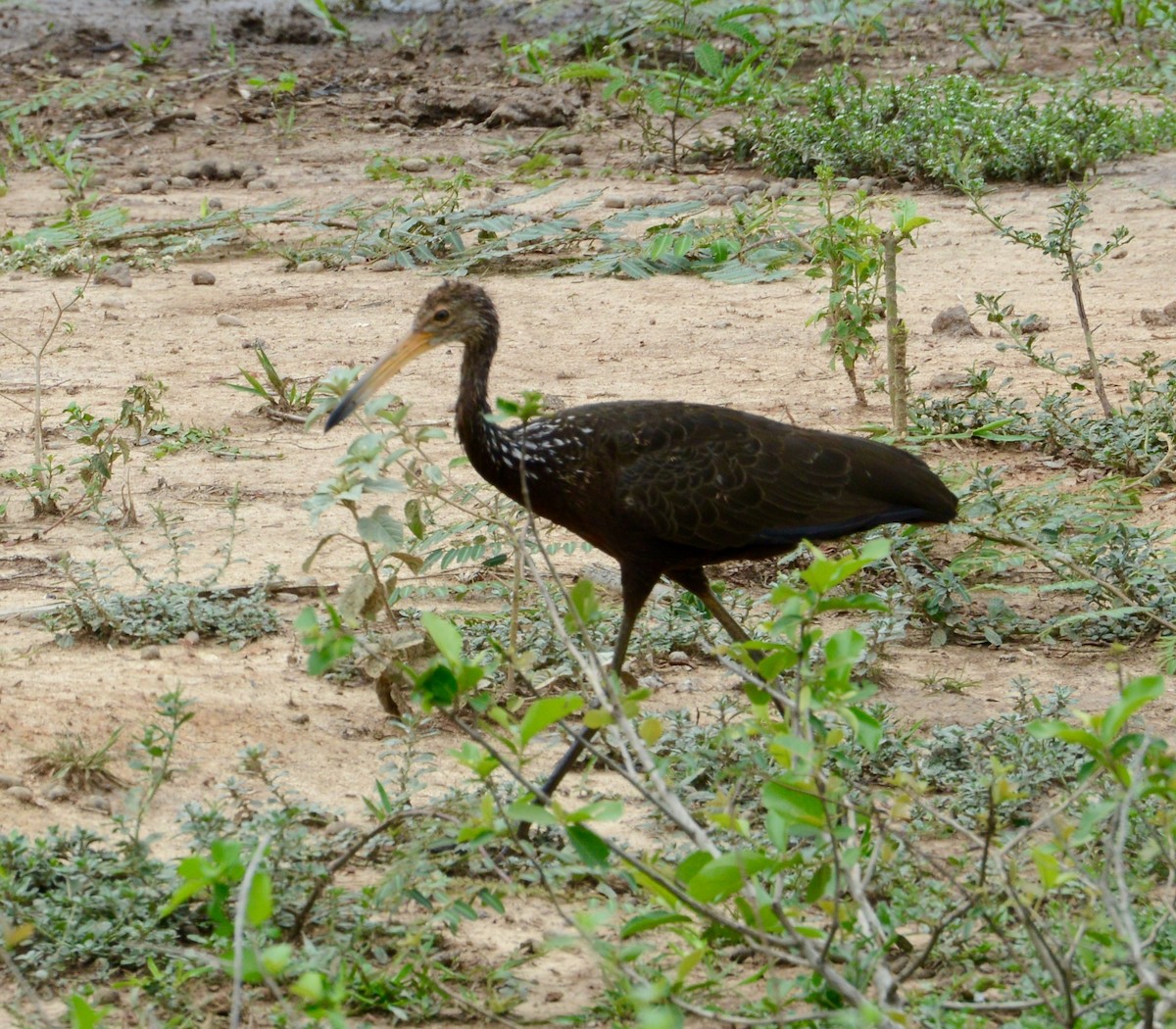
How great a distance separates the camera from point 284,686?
5.16 metres

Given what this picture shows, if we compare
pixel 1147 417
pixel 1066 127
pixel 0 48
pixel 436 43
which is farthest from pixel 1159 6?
pixel 0 48

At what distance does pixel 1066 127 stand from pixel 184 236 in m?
5.71

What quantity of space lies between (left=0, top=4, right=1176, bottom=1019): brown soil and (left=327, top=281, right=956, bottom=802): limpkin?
22.3 inches

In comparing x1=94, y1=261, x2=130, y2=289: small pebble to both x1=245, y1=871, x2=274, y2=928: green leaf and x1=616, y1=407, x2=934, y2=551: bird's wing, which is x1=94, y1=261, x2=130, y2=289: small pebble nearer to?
x1=616, y1=407, x2=934, y2=551: bird's wing

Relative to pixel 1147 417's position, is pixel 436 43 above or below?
above

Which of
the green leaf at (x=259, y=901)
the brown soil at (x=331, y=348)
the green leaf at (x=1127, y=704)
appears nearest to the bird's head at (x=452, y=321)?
the brown soil at (x=331, y=348)

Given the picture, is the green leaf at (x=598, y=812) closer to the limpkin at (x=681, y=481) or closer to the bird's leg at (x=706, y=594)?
the limpkin at (x=681, y=481)

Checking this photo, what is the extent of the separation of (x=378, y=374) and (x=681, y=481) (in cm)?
101

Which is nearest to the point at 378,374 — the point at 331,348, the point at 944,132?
the point at 331,348

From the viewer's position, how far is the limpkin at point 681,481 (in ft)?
15.9

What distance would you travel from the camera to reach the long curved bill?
16.2 ft

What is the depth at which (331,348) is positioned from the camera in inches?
343

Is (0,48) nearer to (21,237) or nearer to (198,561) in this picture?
(21,237)

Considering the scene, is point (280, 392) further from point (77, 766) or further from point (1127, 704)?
point (1127, 704)
